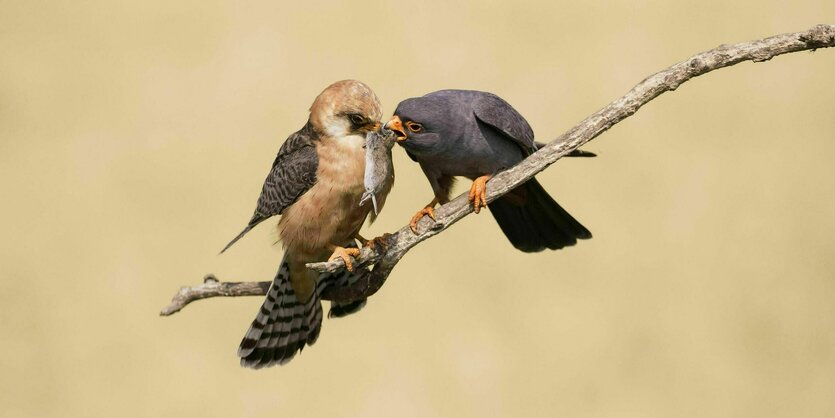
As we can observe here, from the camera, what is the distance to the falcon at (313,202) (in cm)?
378

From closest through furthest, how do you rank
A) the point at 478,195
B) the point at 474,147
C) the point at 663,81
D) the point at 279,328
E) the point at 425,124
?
the point at 663,81 → the point at 478,195 → the point at 425,124 → the point at 474,147 → the point at 279,328

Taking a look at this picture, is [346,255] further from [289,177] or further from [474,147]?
[474,147]

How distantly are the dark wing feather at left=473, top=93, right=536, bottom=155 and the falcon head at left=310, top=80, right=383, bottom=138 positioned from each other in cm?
49

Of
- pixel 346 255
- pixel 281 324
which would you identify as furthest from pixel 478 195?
pixel 281 324

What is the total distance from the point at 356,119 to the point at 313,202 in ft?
1.35

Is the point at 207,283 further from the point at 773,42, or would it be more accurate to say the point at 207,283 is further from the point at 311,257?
the point at 773,42

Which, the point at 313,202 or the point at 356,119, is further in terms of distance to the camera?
the point at 313,202

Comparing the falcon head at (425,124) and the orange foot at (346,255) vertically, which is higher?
the falcon head at (425,124)

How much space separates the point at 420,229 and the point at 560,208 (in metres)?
0.86

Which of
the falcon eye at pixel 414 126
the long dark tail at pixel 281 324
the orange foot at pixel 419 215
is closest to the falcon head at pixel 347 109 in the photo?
the falcon eye at pixel 414 126

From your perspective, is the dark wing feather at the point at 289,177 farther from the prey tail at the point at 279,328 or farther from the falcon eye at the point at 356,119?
the prey tail at the point at 279,328

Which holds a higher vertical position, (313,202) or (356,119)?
(356,119)

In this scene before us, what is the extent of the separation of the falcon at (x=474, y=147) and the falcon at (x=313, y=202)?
189 millimetres

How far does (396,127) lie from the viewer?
3.75m
